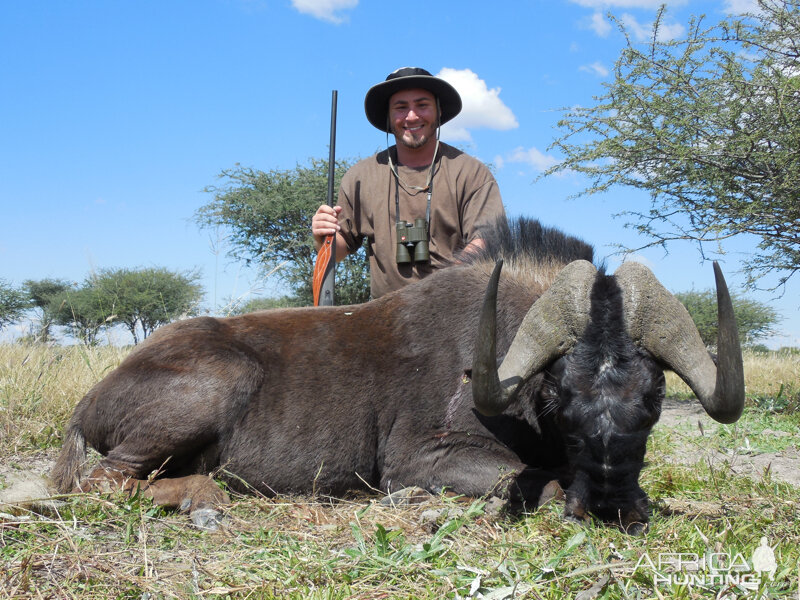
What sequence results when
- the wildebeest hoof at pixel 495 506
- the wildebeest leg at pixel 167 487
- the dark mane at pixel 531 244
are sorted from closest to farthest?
the wildebeest hoof at pixel 495 506 → the wildebeest leg at pixel 167 487 → the dark mane at pixel 531 244

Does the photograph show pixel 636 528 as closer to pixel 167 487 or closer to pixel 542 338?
pixel 542 338

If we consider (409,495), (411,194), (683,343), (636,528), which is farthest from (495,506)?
(411,194)

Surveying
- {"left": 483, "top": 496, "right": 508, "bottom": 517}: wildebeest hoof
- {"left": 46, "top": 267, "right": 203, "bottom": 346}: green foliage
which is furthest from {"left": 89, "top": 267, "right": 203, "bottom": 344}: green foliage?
{"left": 483, "top": 496, "right": 508, "bottom": 517}: wildebeest hoof

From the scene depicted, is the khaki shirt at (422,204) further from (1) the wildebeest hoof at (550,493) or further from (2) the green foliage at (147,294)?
(2) the green foliage at (147,294)

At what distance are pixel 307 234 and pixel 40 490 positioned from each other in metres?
15.9

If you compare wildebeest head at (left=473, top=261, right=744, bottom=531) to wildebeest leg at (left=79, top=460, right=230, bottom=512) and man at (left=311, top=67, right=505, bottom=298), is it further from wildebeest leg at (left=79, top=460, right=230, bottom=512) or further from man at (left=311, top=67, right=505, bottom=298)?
man at (left=311, top=67, right=505, bottom=298)

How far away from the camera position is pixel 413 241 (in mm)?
5703

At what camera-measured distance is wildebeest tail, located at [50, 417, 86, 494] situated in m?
3.82

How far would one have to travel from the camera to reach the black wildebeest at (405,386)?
3.13m

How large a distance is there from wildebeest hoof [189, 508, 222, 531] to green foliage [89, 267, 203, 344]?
1840cm

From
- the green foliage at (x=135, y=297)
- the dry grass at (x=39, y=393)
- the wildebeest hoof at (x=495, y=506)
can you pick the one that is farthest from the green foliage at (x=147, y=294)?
the wildebeest hoof at (x=495, y=506)

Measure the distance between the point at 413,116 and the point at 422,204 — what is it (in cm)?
83

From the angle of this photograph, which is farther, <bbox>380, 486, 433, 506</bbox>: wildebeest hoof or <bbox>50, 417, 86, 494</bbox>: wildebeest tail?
<bbox>50, 417, 86, 494</bbox>: wildebeest tail

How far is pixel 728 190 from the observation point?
787 cm
